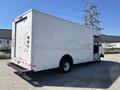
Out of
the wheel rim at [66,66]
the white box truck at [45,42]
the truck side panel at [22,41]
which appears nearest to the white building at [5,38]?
the truck side panel at [22,41]

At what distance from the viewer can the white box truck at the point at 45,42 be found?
7141 millimetres

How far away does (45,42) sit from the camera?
25.2 feet

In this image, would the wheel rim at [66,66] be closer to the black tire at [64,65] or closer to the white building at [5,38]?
the black tire at [64,65]

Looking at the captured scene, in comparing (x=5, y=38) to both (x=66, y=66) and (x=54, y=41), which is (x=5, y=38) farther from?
(x=54, y=41)

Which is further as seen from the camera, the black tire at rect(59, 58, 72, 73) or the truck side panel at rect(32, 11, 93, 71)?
the black tire at rect(59, 58, 72, 73)

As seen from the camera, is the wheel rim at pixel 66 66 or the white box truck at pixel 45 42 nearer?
the white box truck at pixel 45 42

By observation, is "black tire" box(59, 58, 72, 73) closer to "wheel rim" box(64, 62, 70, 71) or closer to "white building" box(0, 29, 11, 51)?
"wheel rim" box(64, 62, 70, 71)

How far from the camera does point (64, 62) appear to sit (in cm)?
906

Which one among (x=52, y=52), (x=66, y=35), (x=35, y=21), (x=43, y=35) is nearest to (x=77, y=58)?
(x=66, y=35)

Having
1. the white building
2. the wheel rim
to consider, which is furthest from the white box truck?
the white building

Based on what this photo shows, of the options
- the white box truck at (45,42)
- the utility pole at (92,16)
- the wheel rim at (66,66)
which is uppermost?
the utility pole at (92,16)

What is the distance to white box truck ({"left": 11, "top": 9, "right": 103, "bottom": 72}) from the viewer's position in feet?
23.4

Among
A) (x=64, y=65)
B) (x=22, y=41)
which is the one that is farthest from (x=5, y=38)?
(x=22, y=41)

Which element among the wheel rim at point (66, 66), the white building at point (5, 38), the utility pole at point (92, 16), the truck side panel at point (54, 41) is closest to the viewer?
the truck side panel at point (54, 41)
